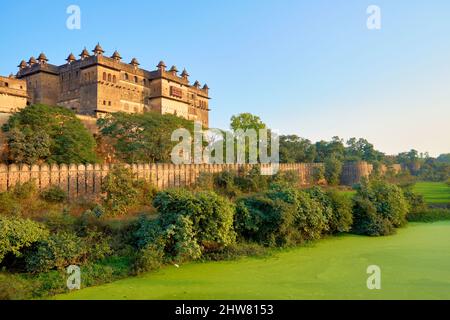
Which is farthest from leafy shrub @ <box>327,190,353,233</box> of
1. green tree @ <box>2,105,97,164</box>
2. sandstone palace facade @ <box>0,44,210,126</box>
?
sandstone palace facade @ <box>0,44,210,126</box>

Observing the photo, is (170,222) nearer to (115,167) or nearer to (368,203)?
(115,167)

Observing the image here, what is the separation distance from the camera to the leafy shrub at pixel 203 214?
10.5 meters

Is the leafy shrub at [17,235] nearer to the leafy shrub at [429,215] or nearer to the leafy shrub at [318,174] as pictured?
the leafy shrub at [429,215]

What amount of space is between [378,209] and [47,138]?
1635 cm

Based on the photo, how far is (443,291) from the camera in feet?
25.5

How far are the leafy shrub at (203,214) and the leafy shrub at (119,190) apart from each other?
3584 millimetres

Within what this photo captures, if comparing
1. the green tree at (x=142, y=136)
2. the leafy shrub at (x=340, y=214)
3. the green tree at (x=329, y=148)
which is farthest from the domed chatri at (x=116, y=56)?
the leafy shrub at (x=340, y=214)

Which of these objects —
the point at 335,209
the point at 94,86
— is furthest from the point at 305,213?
the point at 94,86

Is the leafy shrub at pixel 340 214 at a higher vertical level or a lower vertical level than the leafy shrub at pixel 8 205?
lower

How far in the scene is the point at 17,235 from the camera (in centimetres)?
884

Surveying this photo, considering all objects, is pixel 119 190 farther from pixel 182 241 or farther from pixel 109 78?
pixel 109 78

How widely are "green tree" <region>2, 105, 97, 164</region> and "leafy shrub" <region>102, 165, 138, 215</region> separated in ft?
16.5

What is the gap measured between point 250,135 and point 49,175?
18.8 meters
